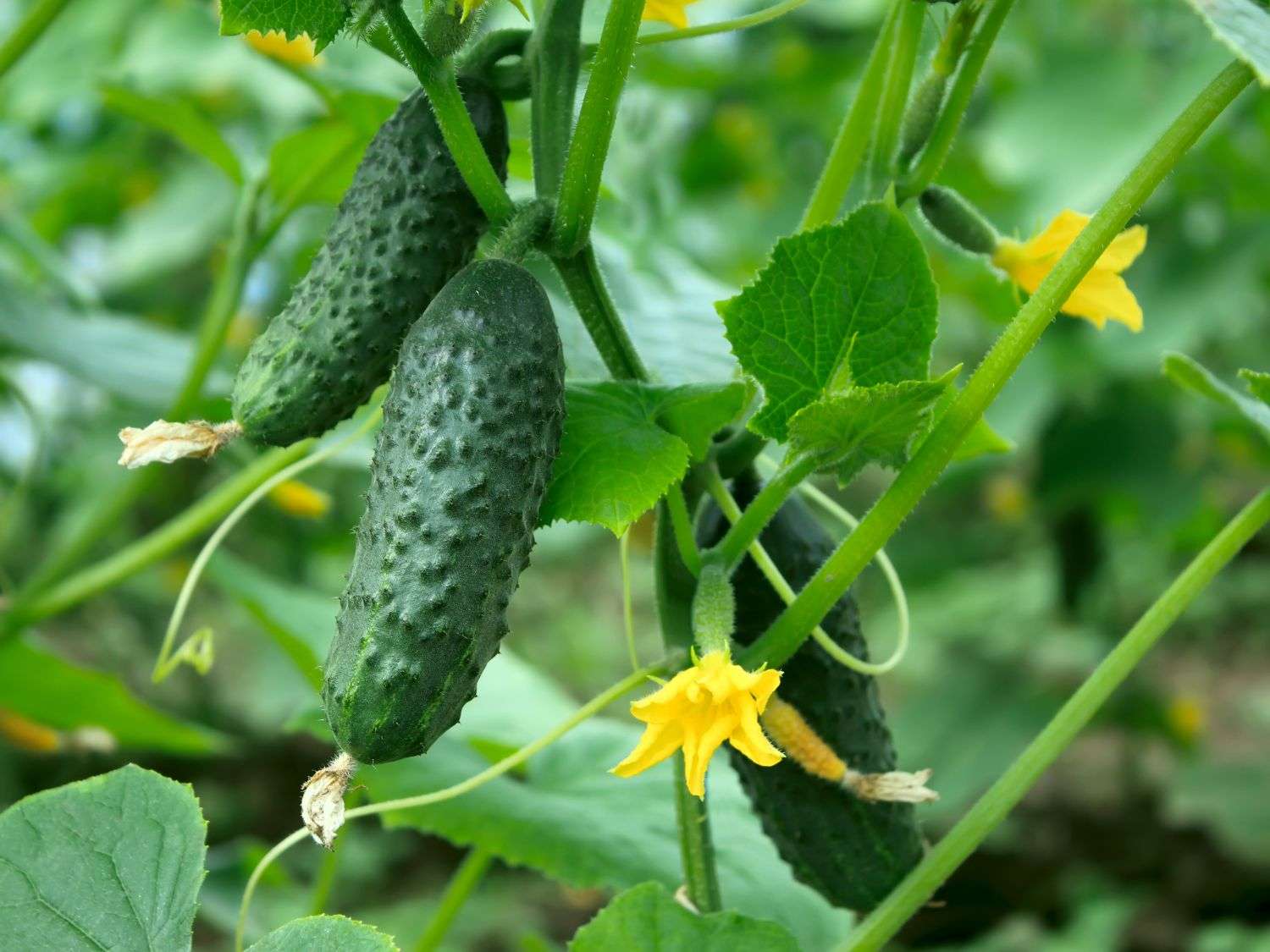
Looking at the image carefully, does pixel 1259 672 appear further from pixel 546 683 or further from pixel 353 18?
pixel 353 18

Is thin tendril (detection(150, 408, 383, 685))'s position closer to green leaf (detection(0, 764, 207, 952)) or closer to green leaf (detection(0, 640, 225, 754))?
green leaf (detection(0, 764, 207, 952))

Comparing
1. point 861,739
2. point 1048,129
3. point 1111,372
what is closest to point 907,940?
point 1111,372

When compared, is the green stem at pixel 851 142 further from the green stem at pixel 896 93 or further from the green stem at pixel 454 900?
the green stem at pixel 454 900

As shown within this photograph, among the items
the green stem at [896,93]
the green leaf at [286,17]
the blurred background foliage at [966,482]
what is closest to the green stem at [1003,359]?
the green stem at [896,93]

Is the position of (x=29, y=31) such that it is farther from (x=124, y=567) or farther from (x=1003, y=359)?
(x=1003, y=359)

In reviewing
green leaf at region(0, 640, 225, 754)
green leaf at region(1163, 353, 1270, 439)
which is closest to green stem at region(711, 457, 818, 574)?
green leaf at region(1163, 353, 1270, 439)
